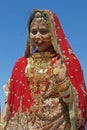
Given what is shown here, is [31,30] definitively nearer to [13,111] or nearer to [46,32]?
[46,32]

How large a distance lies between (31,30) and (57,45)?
410 millimetres

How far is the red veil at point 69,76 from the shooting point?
667cm

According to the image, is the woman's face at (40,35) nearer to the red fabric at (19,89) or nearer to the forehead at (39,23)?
the forehead at (39,23)

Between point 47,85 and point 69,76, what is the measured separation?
0.31m

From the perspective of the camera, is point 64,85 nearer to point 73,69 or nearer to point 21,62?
point 73,69

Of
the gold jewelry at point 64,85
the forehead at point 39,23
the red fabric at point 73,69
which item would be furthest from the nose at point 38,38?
the gold jewelry at point 64,85

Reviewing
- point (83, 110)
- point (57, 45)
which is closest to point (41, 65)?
point (57, 45)

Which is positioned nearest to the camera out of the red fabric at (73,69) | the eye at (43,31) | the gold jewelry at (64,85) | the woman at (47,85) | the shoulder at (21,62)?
the gold jewelry at (64,85)

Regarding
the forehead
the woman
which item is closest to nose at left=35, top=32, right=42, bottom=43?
the woman

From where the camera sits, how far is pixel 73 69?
6.72 meters

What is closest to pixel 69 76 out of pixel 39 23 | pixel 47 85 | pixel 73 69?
pixel 73 69

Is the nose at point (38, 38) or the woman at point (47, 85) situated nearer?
the woman at point (47, 85)

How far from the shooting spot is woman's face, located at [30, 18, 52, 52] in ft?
22.0

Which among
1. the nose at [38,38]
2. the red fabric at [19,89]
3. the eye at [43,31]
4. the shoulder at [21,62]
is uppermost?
the eye at [43,31]
